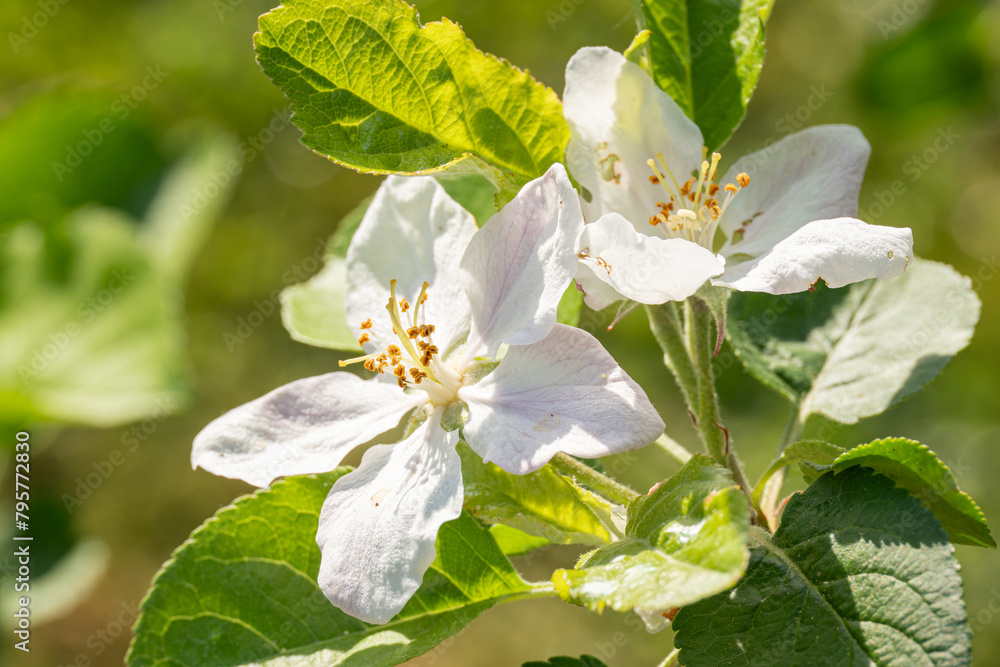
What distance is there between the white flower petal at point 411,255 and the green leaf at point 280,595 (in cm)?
26

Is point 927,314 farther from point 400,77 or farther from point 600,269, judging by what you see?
point 400,77

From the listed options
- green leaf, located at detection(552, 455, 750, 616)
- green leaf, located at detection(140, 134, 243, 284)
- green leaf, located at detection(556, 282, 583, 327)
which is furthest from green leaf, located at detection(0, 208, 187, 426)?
green leaf, located at detection(552, 455, 750, 616)

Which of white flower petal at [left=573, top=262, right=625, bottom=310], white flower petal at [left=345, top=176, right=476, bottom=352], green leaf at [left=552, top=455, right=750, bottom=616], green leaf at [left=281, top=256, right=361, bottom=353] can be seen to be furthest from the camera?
green leaf at [left=281, top=256, right=361, bottom=353]

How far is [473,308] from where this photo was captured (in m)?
1.07

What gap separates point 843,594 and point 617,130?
0.60 m

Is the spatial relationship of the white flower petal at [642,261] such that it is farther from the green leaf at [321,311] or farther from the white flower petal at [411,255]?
the green leaf at [321,311]

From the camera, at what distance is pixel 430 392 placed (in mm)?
1122

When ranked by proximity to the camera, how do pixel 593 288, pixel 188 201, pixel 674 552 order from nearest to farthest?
pixel 674 552
pixel 593 288
pixel 188 201

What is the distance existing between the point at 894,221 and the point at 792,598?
2.86m

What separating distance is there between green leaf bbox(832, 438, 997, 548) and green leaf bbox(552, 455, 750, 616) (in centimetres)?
16

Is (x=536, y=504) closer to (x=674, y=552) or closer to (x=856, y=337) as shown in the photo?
(x=674, y=552)

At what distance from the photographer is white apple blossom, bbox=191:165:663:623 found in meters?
0.88

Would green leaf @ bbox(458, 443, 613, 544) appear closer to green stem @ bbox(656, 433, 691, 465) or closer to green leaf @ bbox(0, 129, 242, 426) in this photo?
green stem @ bbox(656, 433, 691, 465)

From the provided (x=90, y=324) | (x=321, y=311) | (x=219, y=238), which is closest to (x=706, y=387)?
(x=321, y=311)
